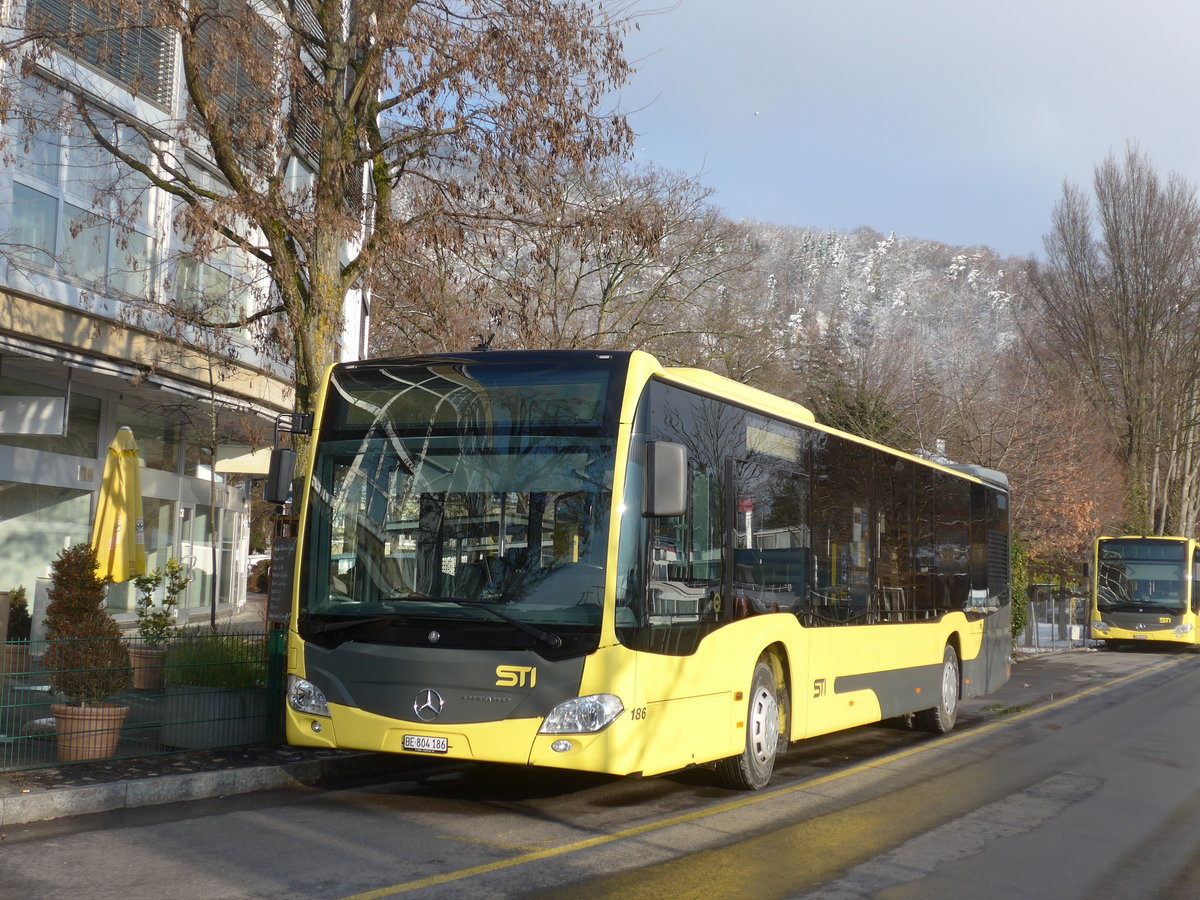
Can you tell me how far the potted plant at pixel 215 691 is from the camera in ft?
32.2

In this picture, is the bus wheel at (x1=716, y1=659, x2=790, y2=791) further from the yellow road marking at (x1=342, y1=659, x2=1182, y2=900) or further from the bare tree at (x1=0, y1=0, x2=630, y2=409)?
the bare tree at (x1=0, y1=0, x2=630, y2=409)

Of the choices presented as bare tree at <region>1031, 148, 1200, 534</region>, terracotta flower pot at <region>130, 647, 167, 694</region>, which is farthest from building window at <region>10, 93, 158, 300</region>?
bare tree at <region>1031, 148, 1200, 534</region>

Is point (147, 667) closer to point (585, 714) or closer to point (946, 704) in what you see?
point (585, 714)

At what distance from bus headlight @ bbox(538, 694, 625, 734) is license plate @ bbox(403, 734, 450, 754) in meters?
0.73

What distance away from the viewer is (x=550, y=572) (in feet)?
26.8

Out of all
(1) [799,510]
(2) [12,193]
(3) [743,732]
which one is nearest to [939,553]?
(1) [799,510]

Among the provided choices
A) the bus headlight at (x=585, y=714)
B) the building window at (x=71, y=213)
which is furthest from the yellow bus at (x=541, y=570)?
the building window at (x=71, y=213)

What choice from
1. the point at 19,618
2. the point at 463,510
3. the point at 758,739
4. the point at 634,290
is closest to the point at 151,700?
the point at 463,510

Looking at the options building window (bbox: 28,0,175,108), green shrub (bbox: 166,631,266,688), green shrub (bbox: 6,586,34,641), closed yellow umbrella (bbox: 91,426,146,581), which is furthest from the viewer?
green shrub (bbox: 6,586,34,641)

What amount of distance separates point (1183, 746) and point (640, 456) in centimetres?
866

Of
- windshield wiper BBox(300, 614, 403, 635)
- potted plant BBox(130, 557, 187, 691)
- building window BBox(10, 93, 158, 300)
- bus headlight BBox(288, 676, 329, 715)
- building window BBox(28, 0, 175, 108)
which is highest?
building window BBox(28, 0, 175, 108)

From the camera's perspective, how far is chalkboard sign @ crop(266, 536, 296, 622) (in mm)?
11547

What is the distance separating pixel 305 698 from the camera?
871 cm

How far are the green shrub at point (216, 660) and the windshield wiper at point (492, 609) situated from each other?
94.8 inches
